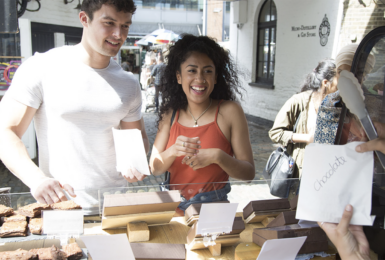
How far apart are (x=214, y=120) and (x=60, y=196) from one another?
3.29 ft

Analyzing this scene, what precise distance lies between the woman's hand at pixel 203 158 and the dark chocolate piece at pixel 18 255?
0.87 meters

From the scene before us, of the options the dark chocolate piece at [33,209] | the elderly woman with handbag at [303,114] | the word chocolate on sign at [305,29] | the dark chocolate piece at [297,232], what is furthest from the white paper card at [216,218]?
the word chocolate on sign at [305,29]

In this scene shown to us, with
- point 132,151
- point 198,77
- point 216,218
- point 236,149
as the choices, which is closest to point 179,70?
point 198,77

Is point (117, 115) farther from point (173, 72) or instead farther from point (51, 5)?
point (51, 5)

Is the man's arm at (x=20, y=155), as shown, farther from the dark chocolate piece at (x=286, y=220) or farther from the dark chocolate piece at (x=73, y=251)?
the dark chocolate piece at (x=286, y=220)

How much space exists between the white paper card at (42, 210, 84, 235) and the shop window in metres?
9.57

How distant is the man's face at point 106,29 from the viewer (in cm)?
198

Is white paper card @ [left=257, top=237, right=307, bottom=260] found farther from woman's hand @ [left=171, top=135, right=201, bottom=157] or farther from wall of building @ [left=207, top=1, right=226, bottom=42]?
wall of building @ [left=207, top=1, right=226, bottom=42]

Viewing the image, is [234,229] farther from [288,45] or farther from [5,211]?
[288,45]

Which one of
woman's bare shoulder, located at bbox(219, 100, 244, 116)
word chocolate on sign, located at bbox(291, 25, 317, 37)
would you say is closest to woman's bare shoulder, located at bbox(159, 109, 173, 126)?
woman's bare shoulder, located at bbox(219, 100, 244, 116)

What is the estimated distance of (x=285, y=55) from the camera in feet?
32.4

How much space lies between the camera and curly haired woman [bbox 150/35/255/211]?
6.43 feet

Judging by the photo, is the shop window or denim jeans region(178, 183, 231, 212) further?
the shop window

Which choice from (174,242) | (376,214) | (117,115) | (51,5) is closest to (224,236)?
(174,242)
